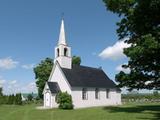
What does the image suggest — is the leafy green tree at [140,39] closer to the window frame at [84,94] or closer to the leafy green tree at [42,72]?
the window frame at [84,94]

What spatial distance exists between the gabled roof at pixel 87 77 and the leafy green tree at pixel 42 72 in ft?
33.7

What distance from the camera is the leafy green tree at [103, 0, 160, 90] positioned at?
2062 cm

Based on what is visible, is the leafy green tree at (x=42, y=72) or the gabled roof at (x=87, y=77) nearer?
the gabled roof at (x=87, y=77)

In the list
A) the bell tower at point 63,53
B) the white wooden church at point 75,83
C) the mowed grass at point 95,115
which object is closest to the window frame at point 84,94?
the white wooden church at point 75,83

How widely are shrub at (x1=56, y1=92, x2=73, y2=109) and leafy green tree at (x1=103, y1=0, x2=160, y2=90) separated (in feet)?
44.8

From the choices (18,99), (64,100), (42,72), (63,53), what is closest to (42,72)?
(42,72)

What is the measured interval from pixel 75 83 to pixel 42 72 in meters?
14.9

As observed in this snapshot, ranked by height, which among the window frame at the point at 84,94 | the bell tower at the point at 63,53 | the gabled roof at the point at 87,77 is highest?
the bell tower at the point at 63,53

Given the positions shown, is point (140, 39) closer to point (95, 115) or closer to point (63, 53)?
point (95, 115)

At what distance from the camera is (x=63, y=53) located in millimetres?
41219

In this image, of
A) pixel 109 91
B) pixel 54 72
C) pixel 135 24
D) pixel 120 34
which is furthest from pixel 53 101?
pixel 135 24

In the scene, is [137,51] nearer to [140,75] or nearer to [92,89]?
[140,75]

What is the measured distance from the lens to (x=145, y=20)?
22234 millimetres

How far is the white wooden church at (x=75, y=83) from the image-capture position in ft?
127
